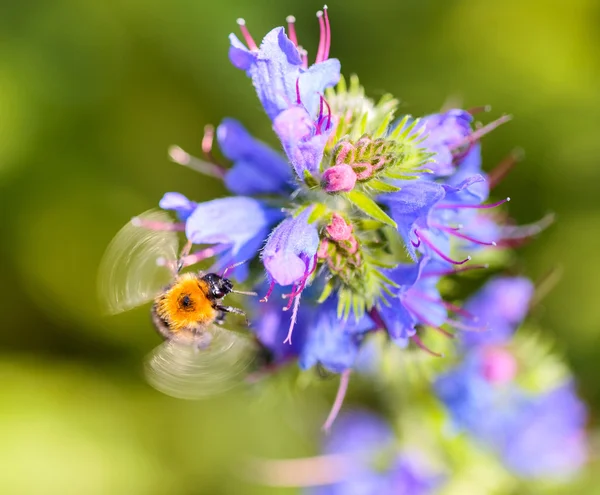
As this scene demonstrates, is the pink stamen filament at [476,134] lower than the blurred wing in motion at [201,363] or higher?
higher

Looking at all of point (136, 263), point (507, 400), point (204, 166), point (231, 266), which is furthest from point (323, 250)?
point (507, 400)

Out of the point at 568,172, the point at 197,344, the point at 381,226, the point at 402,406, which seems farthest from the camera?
the point at 568,172

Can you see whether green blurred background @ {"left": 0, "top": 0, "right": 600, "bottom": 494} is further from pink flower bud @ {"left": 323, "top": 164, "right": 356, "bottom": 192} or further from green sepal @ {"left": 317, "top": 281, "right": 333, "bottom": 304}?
pink flower bud @ {"left": 323, "top": 164, "right": 356, "bottom": 192}

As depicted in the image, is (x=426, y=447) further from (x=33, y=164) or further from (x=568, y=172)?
(x=33, y=164)

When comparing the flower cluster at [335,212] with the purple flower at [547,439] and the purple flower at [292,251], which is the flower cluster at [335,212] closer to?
the purple flower at [292,251]

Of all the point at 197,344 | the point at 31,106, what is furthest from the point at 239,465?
the point at 31,106

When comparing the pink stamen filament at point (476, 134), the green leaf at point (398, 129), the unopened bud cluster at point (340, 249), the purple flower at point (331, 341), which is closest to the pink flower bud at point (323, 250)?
the unopened bud cluster at point (340, 249)
